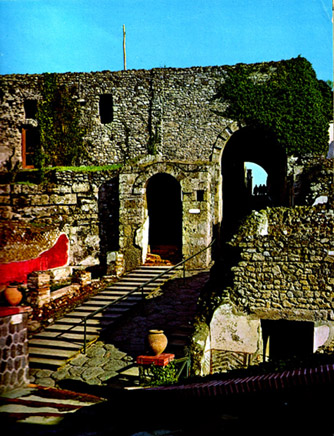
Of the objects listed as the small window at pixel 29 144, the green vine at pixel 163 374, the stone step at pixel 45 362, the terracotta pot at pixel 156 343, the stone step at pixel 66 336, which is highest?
the small window at pixel 29 144

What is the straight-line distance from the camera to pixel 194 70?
17.0 metres

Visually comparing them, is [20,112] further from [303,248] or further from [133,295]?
[303,248]

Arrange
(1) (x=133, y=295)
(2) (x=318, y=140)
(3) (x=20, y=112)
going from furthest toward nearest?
(3) (x=20, y=112), (2) (x=318, y=140), (1) (x=133, y=295)

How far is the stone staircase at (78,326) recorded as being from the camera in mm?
9258

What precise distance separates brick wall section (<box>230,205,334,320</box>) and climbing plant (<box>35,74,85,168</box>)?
12291mm

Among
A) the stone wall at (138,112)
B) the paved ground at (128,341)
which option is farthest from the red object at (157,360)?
the stone wall at (138,112)

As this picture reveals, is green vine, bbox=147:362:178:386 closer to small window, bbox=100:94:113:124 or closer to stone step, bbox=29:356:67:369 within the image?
stone step, bbox=29:356:67:369

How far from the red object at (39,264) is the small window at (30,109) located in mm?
6620

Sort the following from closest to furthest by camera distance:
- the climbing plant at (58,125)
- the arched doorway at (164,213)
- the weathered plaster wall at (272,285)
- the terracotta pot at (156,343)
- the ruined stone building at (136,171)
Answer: the terracotta pot at (156,343) < the weathered plaster wall at (272,285) < the ruined stone building at (136,171) < the arched doorway at (164,213) < the climbing plant at (58,125)

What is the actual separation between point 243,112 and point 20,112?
10116 mm

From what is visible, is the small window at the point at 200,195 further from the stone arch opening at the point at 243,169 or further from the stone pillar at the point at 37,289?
the stone pillar at the point at 37,289

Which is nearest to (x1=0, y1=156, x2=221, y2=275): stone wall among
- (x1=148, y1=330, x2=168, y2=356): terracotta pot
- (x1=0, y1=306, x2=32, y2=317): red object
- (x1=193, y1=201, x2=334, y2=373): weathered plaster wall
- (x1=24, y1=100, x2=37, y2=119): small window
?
(x1=24, y1=100, x2=37, y2=119): small window

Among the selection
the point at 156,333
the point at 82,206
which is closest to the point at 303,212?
the point at 156,333

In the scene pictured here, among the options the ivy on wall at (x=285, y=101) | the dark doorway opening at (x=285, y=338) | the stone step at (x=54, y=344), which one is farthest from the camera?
the ivy on wall at (x=285, y=101)
